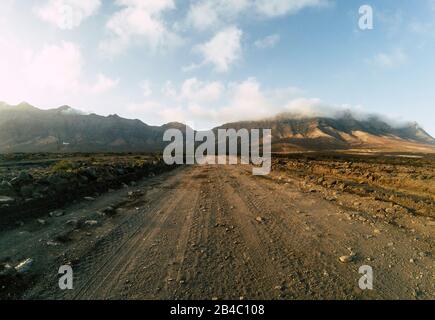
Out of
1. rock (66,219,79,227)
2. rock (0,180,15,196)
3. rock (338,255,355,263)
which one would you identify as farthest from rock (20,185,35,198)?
rock (338,255,355,263)

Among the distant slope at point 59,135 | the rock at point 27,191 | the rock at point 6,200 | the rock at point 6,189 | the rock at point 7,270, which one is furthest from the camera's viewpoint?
the distant slope at point 59,135

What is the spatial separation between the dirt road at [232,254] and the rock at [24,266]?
180 mm

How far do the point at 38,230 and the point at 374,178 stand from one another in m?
20.2

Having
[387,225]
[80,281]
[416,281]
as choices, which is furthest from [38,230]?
[387,225]

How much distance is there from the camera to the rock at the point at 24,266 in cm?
492

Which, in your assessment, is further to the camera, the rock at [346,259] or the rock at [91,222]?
the rock at [91,222]

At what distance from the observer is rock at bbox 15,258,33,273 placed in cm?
492

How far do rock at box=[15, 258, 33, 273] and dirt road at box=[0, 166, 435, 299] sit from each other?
0.59 feet

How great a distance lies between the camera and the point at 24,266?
505 cm

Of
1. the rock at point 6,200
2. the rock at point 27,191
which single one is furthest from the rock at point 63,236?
the rock at point 27,191

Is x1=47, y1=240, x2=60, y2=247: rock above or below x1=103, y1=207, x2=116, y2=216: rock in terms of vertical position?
above
